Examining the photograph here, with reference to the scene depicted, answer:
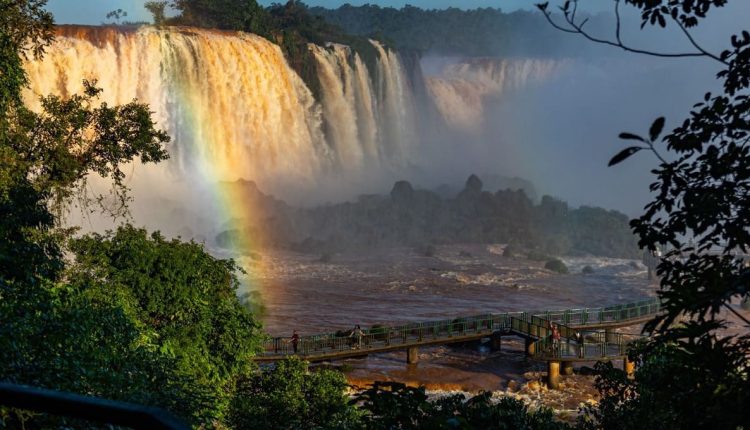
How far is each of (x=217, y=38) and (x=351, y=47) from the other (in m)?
21.0

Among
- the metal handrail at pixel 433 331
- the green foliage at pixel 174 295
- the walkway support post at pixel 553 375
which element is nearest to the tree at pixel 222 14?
the metal handrail at pixel 433 331

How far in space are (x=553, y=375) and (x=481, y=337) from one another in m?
3.80

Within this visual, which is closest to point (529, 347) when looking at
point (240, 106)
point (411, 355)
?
point (411, 355)

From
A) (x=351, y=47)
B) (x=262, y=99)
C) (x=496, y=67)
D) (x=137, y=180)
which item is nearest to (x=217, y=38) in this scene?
(x=262, y=99)

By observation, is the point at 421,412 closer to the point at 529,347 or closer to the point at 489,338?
the point at 529,347

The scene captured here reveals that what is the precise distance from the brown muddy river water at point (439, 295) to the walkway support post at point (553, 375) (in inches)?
14.2

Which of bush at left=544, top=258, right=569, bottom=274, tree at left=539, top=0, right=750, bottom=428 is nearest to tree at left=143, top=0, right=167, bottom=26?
bush at left=544, top=258, right=569, bottom=274

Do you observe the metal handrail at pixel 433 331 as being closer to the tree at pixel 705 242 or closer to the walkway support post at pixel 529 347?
the walkway support post at pixel 529 347

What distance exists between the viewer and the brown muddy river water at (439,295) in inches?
1004

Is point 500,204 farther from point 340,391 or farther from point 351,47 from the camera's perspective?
point 340,391

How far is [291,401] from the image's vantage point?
15258mm

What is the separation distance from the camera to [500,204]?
63.3 metres

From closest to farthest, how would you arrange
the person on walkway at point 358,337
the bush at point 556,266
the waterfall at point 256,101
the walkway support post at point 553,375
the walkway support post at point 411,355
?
the walkway support post at point 553,375 → the person on walkway at point 358,337 → the walkway support post at point 411,355 → the waterfall at point 256,101 → the bush at point 556,266

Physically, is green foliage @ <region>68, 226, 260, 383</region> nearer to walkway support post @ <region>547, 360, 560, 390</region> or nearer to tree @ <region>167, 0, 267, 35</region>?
walkway support post @ <region>547, 360, 560, 390</region>
